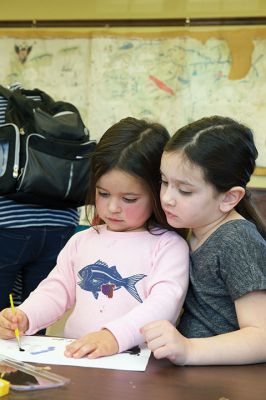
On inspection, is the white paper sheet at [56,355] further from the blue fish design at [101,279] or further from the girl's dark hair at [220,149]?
the girl's dark hair at [220,149]

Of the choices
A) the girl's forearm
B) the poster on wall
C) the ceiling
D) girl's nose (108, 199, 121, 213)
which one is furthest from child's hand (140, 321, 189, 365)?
the ceiling


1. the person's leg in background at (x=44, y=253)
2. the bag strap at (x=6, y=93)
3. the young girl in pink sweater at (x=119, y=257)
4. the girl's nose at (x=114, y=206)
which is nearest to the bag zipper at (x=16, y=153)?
the bag strap at (x=6, y=93)

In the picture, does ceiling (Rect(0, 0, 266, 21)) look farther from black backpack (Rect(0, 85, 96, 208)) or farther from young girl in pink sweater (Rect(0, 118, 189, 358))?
young girl in pink sweater (Rect(0, 118, 189, 358))

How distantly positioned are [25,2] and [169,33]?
95cm

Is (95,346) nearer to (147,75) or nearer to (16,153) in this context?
(16,153)

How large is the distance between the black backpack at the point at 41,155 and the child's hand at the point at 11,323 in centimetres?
70

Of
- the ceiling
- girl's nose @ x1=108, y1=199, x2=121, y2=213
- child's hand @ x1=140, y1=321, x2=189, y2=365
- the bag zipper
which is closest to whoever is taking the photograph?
child's hand @ x1=140, y1=321, x2=189, y2=365

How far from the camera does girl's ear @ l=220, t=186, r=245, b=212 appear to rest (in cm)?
105

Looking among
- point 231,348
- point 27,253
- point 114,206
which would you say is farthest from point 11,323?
point 27,253

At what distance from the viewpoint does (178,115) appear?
3240mm

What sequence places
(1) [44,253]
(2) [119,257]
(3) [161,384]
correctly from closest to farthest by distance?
(3) [161,384] < (2) [119,257] < (1) [44,253]

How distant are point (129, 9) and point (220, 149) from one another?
8.15 feet

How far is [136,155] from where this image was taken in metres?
1.16

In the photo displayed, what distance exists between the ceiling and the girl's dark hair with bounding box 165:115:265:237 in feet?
7.45
